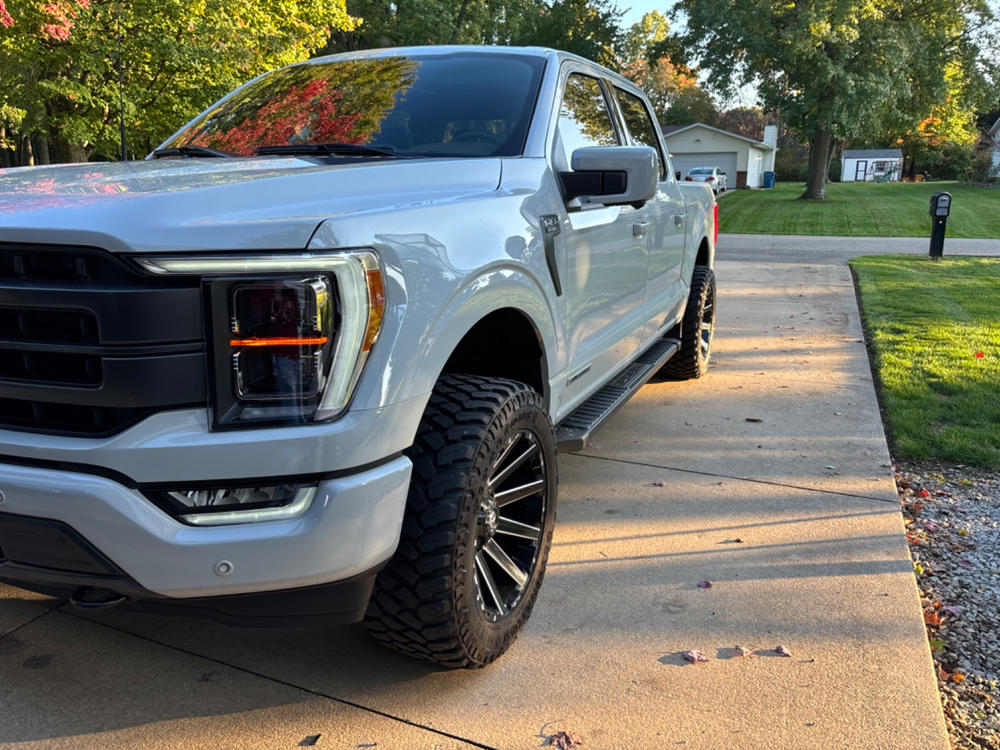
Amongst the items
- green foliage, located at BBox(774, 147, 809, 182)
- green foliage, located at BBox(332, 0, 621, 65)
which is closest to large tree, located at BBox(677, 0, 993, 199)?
green foliage, located at BBox(332, 0, 621, 65)

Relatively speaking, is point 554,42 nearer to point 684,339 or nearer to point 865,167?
point 684,339

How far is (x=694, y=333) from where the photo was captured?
5801 mm

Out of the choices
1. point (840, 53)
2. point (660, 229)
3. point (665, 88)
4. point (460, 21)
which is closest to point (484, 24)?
point (460, 21)

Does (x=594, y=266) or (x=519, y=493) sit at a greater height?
(x=594, y=266)

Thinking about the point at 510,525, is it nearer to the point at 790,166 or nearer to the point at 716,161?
the point at 716,161

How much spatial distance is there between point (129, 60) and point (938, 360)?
40.4 ft

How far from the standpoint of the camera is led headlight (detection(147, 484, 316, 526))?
1.79 metres

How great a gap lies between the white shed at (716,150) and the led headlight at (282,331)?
57262mm

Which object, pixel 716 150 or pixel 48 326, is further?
pixel 716 150

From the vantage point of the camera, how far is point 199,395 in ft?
5.80

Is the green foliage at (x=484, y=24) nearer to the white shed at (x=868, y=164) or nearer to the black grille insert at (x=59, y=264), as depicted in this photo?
the black grille insert at (x=59, y=264)

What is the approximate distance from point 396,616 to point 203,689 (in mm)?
705

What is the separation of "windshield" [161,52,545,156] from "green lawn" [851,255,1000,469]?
9.91ft

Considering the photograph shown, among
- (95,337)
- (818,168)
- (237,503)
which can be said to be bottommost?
(237,503)
